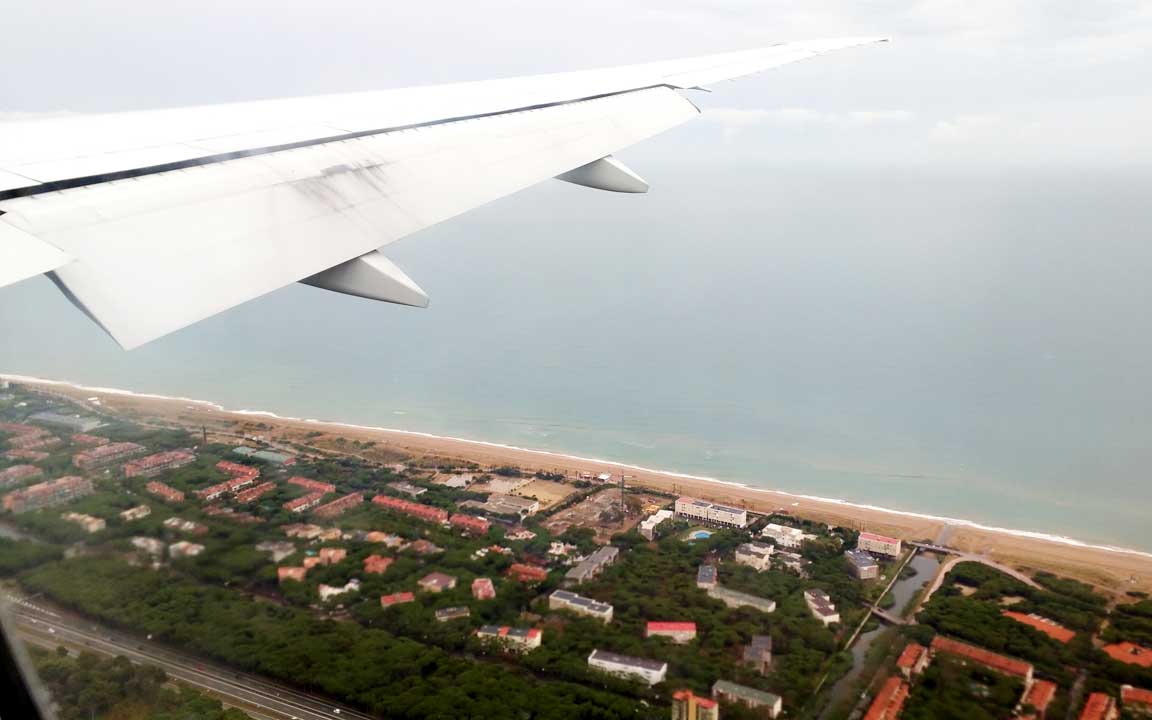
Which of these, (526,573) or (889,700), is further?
(526,573)

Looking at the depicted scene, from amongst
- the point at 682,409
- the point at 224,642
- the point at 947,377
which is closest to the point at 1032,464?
the point at 947,377

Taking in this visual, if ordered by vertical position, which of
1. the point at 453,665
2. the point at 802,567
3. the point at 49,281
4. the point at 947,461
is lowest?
the point at 453,665

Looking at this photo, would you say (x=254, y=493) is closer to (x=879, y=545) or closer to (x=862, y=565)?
(x=862, y=565)

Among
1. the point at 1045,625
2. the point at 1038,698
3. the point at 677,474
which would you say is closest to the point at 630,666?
the point at 1038,698

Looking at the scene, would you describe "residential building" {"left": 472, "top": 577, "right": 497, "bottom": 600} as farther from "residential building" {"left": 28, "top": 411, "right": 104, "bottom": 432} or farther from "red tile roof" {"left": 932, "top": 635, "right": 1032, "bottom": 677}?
"red tile roof" {"left": 932, "top": 635, "right": 1032, "bottom": 677}

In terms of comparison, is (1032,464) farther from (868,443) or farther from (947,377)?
(947,377)

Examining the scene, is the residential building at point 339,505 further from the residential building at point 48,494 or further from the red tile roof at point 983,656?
the red tile roof at point 983,656

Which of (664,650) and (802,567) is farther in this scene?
(802,567)
